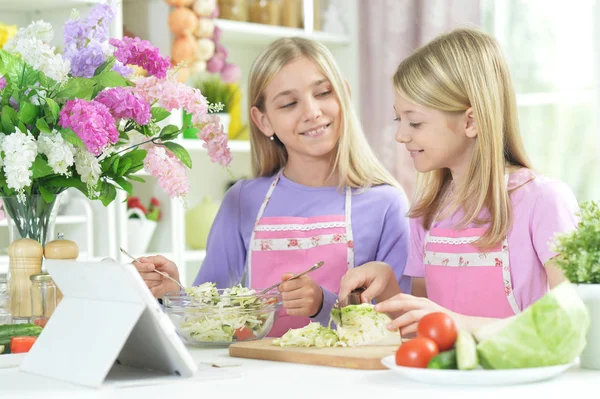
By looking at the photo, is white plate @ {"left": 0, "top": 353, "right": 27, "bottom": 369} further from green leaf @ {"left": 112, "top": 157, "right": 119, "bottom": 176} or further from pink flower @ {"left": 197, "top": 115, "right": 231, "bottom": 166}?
pink flower @ {"left": 197, "top": 115, "right": 231, "bottom": 166}

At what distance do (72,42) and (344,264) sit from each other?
2.73 ft

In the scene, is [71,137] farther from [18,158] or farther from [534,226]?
[534,226]

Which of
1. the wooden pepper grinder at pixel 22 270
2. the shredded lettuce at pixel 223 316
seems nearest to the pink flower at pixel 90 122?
the wooden pepper grinder at pixel 22 270

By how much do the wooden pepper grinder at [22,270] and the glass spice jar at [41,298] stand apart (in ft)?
0.04

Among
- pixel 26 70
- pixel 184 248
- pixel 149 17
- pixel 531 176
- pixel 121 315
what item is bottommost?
pixel 184 248

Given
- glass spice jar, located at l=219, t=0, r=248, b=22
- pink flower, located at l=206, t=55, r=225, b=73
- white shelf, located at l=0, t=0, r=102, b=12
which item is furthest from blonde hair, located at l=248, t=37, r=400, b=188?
glass spice jar, located at l=219, t=0, r=248, b=22

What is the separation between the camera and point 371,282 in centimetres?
181

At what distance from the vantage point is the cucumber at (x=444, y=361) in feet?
3.77

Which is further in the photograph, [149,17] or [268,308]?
[149,17]

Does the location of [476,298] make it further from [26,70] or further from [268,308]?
[26,70]

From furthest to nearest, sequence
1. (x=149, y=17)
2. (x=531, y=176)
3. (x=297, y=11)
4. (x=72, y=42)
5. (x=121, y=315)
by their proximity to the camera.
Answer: (x=297, y=11) < (x=149, y=17) < (x=531, y=176) < (x=72, y=42) < (x=121, y=315)

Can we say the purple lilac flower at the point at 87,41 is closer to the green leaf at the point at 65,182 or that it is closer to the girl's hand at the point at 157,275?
the green leaf at the point at 65,182

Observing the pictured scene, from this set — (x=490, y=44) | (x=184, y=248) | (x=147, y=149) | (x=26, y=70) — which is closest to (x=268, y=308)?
(x=147, y=149)

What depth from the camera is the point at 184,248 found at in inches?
143
